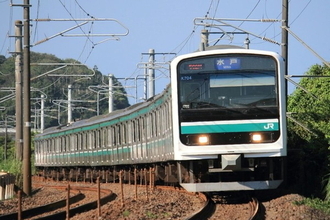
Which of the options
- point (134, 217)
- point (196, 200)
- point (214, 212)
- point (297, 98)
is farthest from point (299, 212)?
point (297, 98)

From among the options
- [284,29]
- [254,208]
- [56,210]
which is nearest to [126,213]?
[254,208]

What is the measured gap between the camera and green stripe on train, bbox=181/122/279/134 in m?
15.2

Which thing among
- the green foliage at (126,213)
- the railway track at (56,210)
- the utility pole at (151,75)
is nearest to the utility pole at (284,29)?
the railway track at (56,210)

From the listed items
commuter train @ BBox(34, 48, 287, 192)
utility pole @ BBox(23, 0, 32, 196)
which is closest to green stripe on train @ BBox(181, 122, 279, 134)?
commuter train @ BBox(34, 48, 287, 192)

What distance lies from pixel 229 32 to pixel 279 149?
13.1m

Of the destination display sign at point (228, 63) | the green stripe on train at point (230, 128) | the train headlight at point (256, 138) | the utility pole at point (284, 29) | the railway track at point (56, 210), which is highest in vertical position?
the utility pole at point (284, 29)

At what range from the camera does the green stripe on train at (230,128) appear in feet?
49.9

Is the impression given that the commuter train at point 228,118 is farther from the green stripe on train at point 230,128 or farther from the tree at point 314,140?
the tree at point 314,140

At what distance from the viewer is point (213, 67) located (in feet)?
50.7

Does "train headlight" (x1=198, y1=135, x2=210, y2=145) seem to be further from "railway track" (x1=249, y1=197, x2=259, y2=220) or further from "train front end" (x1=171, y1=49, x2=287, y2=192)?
"railway track" (x1=249, y1=197, x2=259, y2=220)

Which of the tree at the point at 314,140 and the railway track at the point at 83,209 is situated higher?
the tree at the point at 314,140

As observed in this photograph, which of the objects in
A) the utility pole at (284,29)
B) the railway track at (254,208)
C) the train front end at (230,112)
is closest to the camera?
the railway track at (254,208)

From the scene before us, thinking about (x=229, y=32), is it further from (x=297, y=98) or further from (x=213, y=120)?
(x=213, y=120)

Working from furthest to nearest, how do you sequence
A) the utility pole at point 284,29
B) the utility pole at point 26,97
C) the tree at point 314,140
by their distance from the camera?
the utility pole at point 26,97 → the utility pole at point 284,29 → the tree at point 314,140
